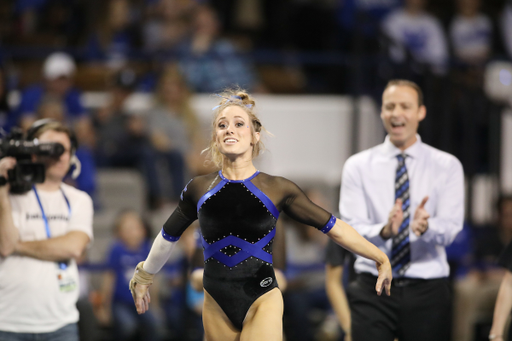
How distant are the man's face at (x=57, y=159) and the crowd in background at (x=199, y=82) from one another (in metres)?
2.22

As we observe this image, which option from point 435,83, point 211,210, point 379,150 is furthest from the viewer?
point 435,83

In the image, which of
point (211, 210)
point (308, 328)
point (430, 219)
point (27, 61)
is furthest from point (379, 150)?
point (27, 61)

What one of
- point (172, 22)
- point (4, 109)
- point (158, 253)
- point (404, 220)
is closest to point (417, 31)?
point (172, 22)

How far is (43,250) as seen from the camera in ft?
11.8

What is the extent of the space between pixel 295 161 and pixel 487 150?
2310 millimetres

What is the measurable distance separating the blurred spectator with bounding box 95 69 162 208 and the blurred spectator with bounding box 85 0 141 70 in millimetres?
495

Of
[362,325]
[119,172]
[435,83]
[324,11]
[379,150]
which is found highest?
[324,11]

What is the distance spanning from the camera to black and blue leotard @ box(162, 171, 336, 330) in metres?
3.11

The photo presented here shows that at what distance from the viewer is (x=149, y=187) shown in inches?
287

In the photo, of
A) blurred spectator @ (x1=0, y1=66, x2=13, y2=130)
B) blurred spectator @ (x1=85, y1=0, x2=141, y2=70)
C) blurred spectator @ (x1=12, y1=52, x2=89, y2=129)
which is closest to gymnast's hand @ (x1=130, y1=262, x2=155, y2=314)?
blurred spectator @ (x1=12, y1=52, x2=89, y2=129)

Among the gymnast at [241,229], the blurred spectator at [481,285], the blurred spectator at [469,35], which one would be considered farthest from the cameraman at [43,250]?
the blurred spectator at [469,35]

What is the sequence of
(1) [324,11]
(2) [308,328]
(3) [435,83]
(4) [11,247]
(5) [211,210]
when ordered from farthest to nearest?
1. (1) [324,11]
2. (3) [435,83]
3. (2) [308,328]
4. (4) [11,247]
5. (5) [211,210]

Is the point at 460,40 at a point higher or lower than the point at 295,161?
higher

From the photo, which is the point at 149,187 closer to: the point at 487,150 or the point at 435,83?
the point at 435,83
